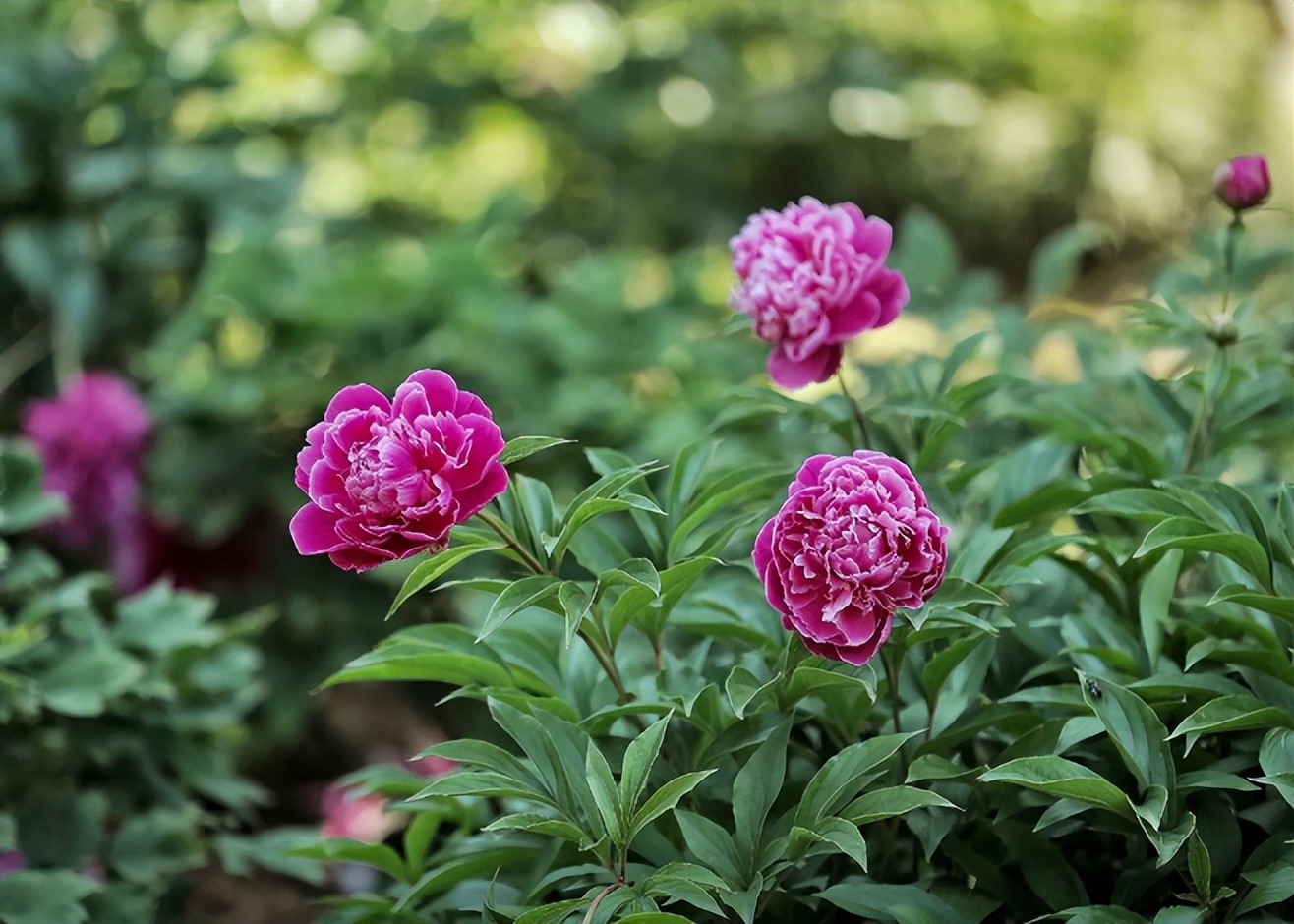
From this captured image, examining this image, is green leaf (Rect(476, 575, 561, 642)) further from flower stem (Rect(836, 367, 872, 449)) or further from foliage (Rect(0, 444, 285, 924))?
foliage (Rect(0, 444, 285, 924))

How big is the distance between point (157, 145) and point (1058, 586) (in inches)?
59.9

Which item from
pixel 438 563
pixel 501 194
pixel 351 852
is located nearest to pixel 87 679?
pixel 351 852

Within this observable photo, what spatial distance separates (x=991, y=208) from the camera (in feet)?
9.77

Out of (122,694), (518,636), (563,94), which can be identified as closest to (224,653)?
(122,694)

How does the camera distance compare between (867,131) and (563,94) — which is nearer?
(563,94)

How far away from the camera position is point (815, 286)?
2.67 ft

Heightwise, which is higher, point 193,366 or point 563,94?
point 563,94

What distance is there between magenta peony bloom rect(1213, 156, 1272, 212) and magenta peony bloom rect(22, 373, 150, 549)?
127cm

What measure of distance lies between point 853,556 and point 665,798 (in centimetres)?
16

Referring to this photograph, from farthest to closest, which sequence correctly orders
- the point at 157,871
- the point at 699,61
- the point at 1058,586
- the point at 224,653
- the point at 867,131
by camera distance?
the point at 867,131
the point at 699,61
the point at 224,653
the point at 157,871
the point at 1058,586

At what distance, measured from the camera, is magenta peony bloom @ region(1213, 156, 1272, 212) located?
887 millimetres

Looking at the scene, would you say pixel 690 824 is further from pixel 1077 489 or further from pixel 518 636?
pixel 1077 489

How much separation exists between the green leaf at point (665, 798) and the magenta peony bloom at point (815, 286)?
0.95 feet

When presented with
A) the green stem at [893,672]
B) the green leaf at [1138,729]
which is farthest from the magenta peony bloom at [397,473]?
the green leaf at [1138,729]
